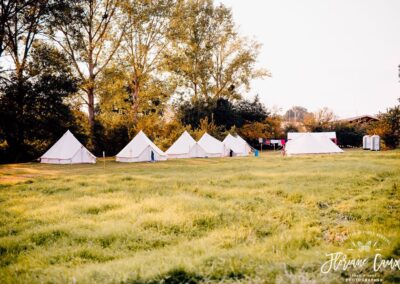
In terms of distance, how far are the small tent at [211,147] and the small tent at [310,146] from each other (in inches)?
252

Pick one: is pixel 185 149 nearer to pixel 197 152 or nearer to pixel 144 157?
pixel 197 152

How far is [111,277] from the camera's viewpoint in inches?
143

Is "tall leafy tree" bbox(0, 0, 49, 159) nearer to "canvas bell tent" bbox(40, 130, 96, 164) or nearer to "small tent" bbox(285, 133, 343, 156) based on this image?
"canvas bell tent" bbox(40, 130, 96, 164)

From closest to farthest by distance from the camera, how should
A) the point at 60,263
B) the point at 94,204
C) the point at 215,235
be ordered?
the point at 60,263 < the point at 215,235 < the point at 94,204

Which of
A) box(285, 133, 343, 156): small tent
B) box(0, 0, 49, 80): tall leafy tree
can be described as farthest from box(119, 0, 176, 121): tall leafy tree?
box(285, 133, 343, 156): small tent

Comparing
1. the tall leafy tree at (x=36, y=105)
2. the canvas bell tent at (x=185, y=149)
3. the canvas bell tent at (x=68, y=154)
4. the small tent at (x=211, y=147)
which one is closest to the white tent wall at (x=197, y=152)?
the canvas bell tent at (x=185, y=149)

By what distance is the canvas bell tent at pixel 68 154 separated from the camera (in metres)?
21.8

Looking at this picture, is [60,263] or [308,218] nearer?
[60,263]

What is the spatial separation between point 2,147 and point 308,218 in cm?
2478

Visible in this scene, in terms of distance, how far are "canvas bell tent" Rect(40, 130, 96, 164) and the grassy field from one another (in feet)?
40.2

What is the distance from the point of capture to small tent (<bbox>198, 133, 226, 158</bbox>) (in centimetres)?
2844

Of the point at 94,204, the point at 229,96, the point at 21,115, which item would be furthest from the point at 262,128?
the point at 94,204

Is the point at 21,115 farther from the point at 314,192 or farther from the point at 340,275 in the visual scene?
the point at 340,275

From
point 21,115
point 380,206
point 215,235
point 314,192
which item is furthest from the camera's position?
point 21,115
